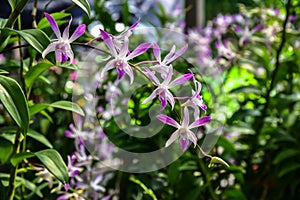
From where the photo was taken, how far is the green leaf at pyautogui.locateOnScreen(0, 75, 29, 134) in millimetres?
516

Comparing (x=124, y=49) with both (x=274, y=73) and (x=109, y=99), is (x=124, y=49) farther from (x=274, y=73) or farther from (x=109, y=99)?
(x=274, y=73)

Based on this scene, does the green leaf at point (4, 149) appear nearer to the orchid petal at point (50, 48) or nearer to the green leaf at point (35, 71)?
the green leaf at point (35, 71)

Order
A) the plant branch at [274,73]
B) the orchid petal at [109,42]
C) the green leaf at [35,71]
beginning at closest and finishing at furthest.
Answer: the orchid petal at [109,42] → the green leaf at [35,71] → the plant branch at [274,73]

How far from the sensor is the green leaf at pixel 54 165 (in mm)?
586

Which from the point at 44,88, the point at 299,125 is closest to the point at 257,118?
the point at 299,125

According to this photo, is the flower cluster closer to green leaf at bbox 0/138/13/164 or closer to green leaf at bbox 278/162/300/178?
green leaf at bbox 0/138/13/164

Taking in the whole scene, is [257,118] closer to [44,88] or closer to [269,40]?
[269,40]

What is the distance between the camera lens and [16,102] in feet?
1.72

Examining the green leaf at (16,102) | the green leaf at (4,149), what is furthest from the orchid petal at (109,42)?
the green leaf at (4,149)

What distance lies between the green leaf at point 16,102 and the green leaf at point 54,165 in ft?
0.27

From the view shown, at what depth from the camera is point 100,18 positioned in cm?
108

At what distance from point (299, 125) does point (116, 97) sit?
434 mm

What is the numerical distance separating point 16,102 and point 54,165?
11 centimetres

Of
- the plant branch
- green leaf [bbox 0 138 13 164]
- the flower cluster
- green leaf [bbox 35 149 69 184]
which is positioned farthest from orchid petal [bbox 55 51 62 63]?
the plant branch
